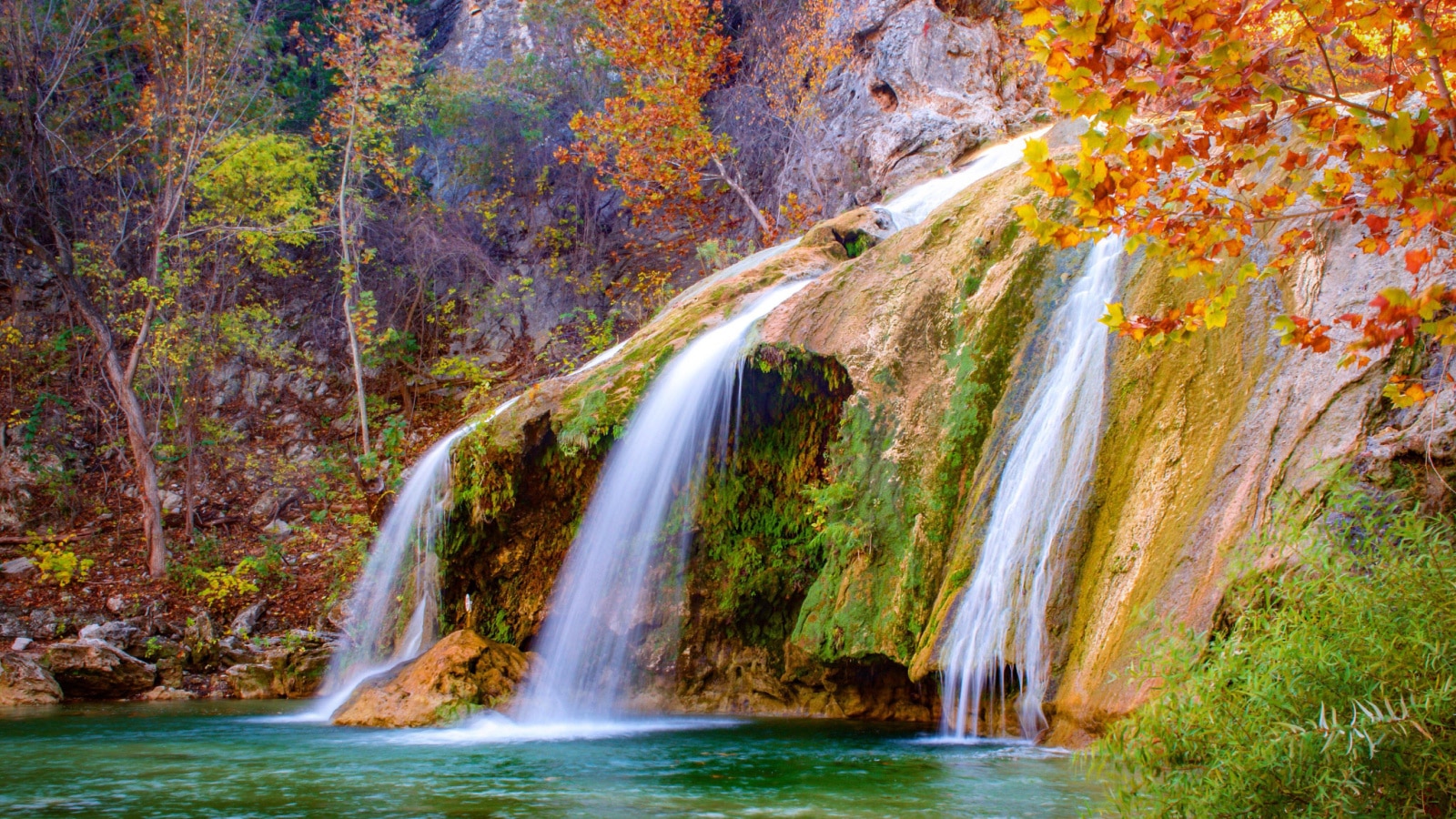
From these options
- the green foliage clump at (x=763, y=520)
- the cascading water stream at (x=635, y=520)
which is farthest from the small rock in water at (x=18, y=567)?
the green foliage clump at (x=763, y=520)

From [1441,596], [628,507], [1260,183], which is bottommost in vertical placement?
[1441,596]

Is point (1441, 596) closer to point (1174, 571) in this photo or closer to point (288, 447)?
point (1174, 571)

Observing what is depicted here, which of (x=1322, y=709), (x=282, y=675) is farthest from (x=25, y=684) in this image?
(x=1322, y=709)

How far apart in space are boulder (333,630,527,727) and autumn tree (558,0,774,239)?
1030 centimetres

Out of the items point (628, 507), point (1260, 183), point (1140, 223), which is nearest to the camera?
point (1140, 223)

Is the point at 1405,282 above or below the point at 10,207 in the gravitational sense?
below

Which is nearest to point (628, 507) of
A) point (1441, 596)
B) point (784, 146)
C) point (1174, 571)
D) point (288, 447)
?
point (1174, 571)

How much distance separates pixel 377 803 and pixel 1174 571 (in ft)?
13.6

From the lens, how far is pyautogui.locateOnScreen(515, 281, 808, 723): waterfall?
9.30m

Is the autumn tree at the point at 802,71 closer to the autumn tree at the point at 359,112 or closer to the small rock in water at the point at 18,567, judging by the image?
the autumn tree at the point at 359,112

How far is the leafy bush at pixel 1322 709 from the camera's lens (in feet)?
8.73

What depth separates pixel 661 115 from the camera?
17.6 meters

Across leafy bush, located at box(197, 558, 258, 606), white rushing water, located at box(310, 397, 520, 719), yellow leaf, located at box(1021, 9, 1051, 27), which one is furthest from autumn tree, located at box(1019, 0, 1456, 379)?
leafy bush, located at box(197, 558, 258, 606)

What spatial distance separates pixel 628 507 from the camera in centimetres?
950
